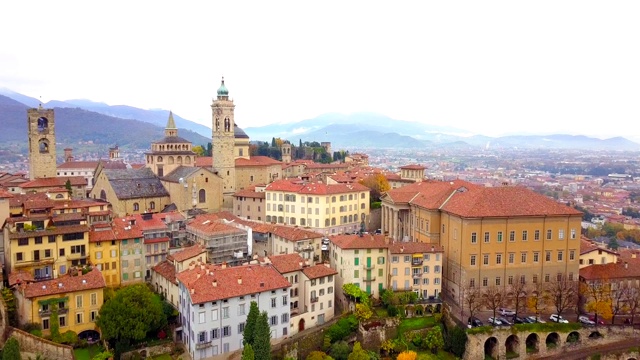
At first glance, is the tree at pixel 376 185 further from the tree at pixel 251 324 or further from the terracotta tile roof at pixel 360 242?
the tree at pixel 251 324

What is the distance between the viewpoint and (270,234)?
212 feet

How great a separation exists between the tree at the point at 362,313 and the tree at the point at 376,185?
35347 mm

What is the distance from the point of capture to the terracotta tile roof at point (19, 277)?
46438mm

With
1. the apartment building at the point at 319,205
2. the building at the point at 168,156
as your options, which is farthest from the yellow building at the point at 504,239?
the building at the point at 168,156

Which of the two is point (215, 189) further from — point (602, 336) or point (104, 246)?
point (602, 336)

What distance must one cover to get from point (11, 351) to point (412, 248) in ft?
126

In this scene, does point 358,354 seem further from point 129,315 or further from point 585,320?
point 585,320

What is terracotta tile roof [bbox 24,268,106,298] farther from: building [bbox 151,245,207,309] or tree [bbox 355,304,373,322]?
tree [bbox 355,304,373,322]

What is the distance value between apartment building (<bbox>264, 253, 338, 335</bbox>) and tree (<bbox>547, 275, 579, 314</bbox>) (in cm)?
2433

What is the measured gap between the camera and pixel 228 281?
4759 cm

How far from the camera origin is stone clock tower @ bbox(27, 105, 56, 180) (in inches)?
3290

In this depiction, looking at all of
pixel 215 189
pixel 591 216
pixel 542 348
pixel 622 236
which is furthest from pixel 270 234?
pixel 591 216

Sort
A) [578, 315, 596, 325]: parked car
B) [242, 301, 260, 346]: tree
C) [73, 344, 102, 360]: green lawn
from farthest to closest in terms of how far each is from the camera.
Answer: [578, 315, 596, 325]: parked car → [73, 344, 102, 360]: green lawn → [242, 301, 260, 346]: tree

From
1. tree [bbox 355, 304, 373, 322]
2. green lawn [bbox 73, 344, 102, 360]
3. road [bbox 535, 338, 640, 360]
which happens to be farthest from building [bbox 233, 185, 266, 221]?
road [bbox 535, 338, 640, 360]
